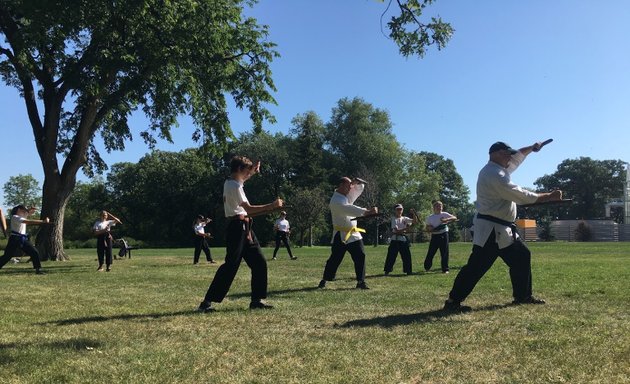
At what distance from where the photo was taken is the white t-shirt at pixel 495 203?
7227 millimetres

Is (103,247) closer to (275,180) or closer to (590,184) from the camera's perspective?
(275,180)

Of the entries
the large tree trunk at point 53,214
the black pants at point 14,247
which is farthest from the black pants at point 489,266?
the large tree trunk at point 53,214

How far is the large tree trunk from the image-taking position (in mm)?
21516

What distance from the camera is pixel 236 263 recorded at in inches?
298

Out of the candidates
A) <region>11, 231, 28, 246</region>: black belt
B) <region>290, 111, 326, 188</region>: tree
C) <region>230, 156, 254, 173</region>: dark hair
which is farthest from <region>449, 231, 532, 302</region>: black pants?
<region>290, 111, 326, 188</region>: tree

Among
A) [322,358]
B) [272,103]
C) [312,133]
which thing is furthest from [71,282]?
[312,133]

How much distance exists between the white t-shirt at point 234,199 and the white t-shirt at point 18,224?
8.96 m

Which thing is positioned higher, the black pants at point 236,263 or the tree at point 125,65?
the tree at point 125,65

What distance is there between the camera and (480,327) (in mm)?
5992

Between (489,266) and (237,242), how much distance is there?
352cm

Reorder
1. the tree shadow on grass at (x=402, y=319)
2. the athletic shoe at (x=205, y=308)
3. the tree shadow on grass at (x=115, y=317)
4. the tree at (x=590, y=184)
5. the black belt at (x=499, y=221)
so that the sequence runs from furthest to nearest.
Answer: the tree at (x=590, y=184) < the athletic shoe at (x=205, y=308) < the black belt at (x=499, y=221) < the tree shadow on grass at (x=115, y=317) < the tree shadow on grass at (x=402, y=319)

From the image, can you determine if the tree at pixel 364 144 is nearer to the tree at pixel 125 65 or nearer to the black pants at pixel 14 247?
the tree at pixel 125 65

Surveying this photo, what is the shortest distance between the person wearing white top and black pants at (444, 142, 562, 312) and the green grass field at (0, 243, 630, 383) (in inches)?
17.4

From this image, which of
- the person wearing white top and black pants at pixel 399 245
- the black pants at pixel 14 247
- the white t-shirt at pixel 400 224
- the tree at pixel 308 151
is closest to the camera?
the black pants at pixel 14 247
